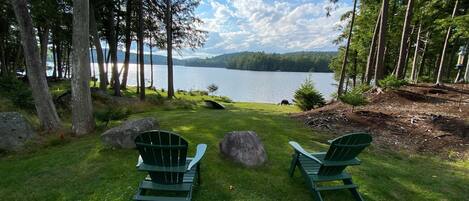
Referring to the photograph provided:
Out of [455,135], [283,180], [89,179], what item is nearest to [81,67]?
[89,179]

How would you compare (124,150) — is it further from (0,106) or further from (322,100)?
(322,100)

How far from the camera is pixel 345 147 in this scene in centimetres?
336

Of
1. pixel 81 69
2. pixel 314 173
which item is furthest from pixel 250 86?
pixel 314 173

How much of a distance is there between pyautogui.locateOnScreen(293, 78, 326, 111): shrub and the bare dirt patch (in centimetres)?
239

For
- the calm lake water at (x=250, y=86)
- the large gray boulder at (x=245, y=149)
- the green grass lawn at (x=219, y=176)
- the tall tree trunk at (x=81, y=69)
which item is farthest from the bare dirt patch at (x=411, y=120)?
the tall tree trunk at (x=81, y=69)

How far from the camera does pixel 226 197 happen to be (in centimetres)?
358

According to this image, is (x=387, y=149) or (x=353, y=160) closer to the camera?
(x=353, y=160)

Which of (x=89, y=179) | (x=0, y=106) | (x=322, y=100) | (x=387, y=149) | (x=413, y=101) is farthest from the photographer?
(x=322, y=100)

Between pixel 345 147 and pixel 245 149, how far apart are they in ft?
5.49

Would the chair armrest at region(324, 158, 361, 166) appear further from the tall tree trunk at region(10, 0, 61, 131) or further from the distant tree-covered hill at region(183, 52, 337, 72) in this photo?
the distant tree-covered hill at region(183, 52, 337, 72)

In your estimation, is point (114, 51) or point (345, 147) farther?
point (114, 51)

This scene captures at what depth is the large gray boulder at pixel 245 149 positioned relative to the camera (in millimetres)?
4480

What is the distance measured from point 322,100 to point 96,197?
10.7m

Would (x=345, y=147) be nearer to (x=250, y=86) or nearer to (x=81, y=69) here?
(x=81, y=69)
